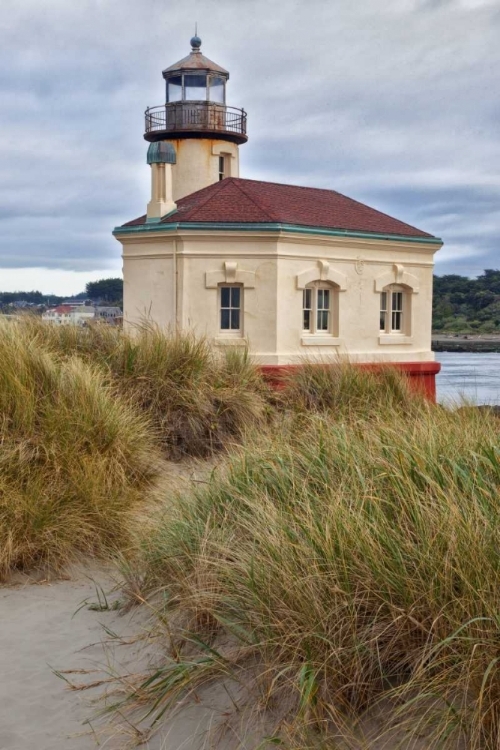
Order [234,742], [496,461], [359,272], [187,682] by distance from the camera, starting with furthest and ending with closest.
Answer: [359,272] < [496,461] < [187,682] < [234,742]

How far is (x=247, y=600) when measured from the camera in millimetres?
4273

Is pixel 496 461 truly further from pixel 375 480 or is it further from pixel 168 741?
pixel 168 741

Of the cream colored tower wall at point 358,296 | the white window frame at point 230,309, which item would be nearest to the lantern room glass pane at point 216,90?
the cream colored tower wall at point 358,296

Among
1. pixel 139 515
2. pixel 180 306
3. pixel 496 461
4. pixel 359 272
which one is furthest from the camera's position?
pixel 359 272

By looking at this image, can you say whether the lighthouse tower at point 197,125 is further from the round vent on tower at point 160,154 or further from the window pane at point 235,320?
the window pane at point 235,320

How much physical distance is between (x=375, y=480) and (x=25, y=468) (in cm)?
362

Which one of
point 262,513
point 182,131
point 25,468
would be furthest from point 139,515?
point 182,131

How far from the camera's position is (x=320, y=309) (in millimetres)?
19859

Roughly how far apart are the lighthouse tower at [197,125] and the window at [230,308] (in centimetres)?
578

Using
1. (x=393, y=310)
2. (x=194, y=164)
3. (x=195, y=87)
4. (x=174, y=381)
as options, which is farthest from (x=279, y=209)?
(x=174, y=381)

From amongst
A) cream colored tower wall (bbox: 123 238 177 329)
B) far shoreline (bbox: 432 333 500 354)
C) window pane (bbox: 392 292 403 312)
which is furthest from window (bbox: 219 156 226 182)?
far shoreline (bbox: 432 333 500 354)

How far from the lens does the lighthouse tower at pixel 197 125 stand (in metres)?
23.8

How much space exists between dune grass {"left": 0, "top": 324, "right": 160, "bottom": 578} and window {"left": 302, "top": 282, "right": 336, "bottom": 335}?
1057 centimetres

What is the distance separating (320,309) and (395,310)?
2.75m
